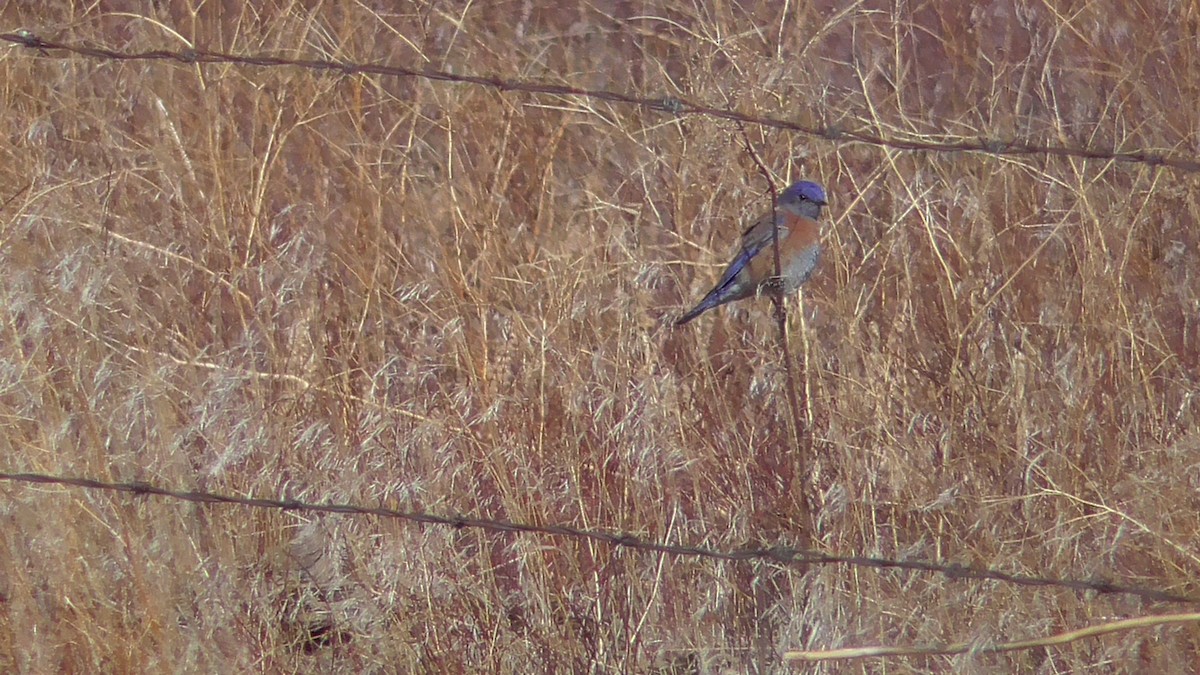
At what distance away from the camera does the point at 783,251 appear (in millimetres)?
3885

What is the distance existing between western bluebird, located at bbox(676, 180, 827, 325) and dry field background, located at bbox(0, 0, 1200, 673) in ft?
0.31

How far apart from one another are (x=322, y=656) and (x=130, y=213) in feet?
6.22

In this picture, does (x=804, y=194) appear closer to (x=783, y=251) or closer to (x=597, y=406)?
(x=783, y=251)

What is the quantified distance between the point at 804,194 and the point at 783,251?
0.23m

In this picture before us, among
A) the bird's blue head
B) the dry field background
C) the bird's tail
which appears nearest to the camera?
the dry field background

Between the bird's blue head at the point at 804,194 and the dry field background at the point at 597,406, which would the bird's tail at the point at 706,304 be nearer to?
the dry field background at the point at 597,406

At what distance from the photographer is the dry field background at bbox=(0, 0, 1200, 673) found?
2.80m

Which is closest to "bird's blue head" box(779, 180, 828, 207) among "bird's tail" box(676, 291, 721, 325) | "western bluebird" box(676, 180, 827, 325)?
"western bluebird" box(676, 180, 827, 325)

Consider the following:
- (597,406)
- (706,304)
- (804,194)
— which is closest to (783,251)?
(804,194)

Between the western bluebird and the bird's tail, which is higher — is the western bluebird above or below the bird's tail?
above

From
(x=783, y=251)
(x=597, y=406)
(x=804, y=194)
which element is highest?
(x=804, y=194)

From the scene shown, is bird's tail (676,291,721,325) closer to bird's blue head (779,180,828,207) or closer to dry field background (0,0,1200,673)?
dry field background (0,0,1200,673)

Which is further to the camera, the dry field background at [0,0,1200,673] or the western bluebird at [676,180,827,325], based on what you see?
Answer: the western bluebird at [676,180,827,325]

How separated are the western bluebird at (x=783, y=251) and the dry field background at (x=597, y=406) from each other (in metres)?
0.09
